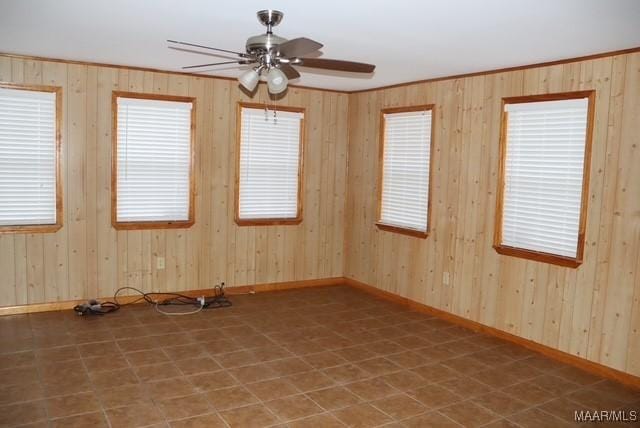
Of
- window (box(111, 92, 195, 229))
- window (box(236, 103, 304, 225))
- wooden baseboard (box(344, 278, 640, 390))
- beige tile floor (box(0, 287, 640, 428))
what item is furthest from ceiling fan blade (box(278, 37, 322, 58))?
wooden baseboard (box(344, 278, 640, 390))

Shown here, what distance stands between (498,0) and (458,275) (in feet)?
9.70

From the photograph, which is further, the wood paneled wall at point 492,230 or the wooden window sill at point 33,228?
the wooden window sill at point 33,228

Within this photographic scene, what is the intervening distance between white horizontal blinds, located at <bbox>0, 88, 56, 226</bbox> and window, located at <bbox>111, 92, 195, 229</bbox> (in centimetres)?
57

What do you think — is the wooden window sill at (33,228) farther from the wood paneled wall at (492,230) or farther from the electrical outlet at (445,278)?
the electrical outlet at (445,278)

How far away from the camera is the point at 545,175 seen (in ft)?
14.1

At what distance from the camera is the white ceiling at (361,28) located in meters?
2.89

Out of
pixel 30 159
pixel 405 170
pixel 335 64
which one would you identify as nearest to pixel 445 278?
pixel 405 170

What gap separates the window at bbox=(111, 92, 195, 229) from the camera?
5242 mm

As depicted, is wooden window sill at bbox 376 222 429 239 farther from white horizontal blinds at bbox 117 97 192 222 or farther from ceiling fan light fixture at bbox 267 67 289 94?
ceiling fan light fixture at bbox 267 67 289 94

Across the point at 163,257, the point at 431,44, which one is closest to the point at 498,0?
the point at 431,44

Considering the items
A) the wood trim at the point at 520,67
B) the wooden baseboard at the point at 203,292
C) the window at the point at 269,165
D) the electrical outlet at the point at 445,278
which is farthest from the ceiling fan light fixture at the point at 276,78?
the wooden baseboard at the point at 203,292

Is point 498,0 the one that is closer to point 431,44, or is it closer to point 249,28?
point 431,44

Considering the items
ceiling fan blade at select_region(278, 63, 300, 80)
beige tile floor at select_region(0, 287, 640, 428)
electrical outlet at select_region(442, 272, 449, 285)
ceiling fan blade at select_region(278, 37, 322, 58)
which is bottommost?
beige tile floor at select_region(0, 287, 640, 428)

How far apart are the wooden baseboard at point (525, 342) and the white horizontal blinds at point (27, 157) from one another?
12.0 feet
